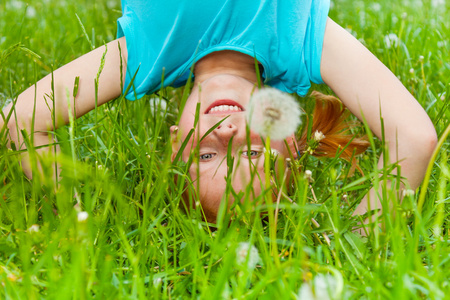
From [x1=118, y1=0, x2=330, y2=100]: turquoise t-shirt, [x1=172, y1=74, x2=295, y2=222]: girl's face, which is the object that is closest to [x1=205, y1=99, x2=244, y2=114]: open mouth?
[x1=172, y1=74, x2=295, y2=222]: girl's face

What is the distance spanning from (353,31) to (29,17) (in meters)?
2.31

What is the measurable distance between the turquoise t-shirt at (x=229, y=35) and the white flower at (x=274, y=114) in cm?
71

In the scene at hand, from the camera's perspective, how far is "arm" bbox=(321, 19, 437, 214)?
6.53 feet

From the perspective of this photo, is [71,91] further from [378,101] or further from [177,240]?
[378,101]

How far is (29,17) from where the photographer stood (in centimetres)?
429

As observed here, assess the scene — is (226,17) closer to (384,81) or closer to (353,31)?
(384,81)

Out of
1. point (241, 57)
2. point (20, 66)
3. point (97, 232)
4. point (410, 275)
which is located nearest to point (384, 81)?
point (241, 57)

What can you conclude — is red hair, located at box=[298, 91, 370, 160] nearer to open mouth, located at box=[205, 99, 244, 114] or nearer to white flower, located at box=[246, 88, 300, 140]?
open mouth, located at box=[205, 99, 244, 114]

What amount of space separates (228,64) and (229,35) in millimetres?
117

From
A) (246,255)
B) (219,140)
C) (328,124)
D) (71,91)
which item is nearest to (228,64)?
(219,140)

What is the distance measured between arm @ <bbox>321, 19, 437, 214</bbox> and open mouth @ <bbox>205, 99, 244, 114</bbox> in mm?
384

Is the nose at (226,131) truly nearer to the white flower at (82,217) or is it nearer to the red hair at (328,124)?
the red hair at (328,124)

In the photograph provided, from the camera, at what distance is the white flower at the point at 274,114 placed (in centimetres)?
153

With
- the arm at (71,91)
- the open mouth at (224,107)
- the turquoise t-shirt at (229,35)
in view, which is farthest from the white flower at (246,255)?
the arm at (71,91)
